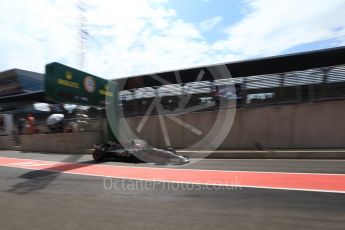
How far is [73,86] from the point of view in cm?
1667

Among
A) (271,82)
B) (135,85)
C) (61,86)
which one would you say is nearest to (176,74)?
(135,85)

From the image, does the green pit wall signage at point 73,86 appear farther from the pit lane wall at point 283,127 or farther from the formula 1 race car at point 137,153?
the pit lane wall at point 283,127

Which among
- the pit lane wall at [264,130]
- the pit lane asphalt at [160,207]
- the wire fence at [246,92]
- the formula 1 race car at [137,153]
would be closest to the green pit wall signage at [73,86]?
the wire fence at [246,92]

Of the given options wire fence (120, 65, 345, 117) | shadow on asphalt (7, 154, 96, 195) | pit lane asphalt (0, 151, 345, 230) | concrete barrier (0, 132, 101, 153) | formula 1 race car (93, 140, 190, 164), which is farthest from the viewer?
concrete barrier (0, 132, 101, 153)

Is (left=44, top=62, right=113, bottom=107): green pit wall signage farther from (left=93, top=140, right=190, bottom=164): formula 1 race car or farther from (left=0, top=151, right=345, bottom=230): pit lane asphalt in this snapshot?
(left=0, top=151, right=345, bottom=230): pit lane asphalt

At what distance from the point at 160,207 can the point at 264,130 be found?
11.5m

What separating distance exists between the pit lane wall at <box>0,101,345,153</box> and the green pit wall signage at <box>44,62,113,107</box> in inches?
99.5

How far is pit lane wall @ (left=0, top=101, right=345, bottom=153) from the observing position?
52.6 feet

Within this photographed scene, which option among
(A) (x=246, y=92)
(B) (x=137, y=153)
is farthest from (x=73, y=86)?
(A) (x=246, y=92)

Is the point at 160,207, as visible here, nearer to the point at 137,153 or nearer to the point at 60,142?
the point at 137,153

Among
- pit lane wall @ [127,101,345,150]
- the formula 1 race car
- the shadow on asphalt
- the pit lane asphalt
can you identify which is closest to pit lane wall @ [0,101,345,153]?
pit lane wall @ [127,101,345,150]

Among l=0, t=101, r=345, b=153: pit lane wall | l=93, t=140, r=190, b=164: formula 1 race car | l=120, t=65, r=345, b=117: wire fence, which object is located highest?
l=120, t=65, r=345, b=117: wire fence

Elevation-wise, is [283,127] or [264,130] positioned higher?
[283,127]

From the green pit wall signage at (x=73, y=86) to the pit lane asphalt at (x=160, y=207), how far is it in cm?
607
